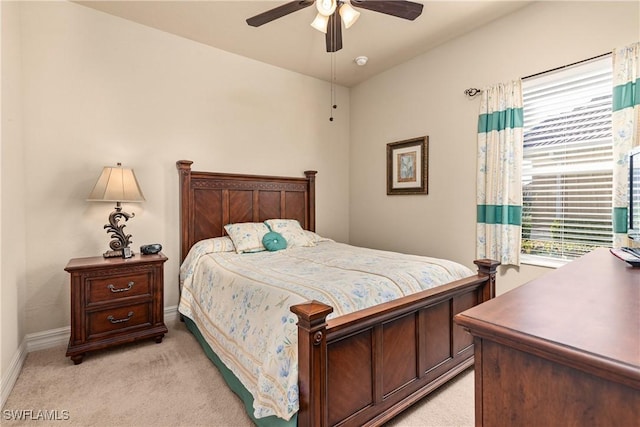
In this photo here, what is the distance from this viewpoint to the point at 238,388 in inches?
73.2

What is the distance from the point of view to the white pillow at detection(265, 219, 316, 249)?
3.39 meters

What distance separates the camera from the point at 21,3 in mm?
2520

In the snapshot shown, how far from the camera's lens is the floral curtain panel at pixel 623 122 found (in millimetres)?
2174

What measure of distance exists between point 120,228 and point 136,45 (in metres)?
1.77

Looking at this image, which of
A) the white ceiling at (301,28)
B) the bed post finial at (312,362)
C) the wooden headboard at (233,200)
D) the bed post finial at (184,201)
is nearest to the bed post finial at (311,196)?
the wooden headboard at (233,200)

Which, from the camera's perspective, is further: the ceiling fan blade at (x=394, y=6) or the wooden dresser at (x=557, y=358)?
the ceiling fan blade at (x=394, y=6)

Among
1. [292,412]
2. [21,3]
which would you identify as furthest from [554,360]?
[21,3]

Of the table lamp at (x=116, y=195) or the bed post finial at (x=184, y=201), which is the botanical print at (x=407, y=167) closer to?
the bed post finial at (x=184, y=201)

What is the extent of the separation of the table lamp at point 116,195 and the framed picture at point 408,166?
2.82 meters

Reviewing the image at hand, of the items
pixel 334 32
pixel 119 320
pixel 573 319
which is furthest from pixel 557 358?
pixel 119 320

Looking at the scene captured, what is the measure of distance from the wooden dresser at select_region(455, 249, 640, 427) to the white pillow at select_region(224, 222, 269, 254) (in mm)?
2491

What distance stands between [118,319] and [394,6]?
3093 mm

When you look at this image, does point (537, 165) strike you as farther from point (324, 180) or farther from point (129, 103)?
point (129, 103)

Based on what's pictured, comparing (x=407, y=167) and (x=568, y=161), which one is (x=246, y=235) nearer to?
(x=407, y=167)
